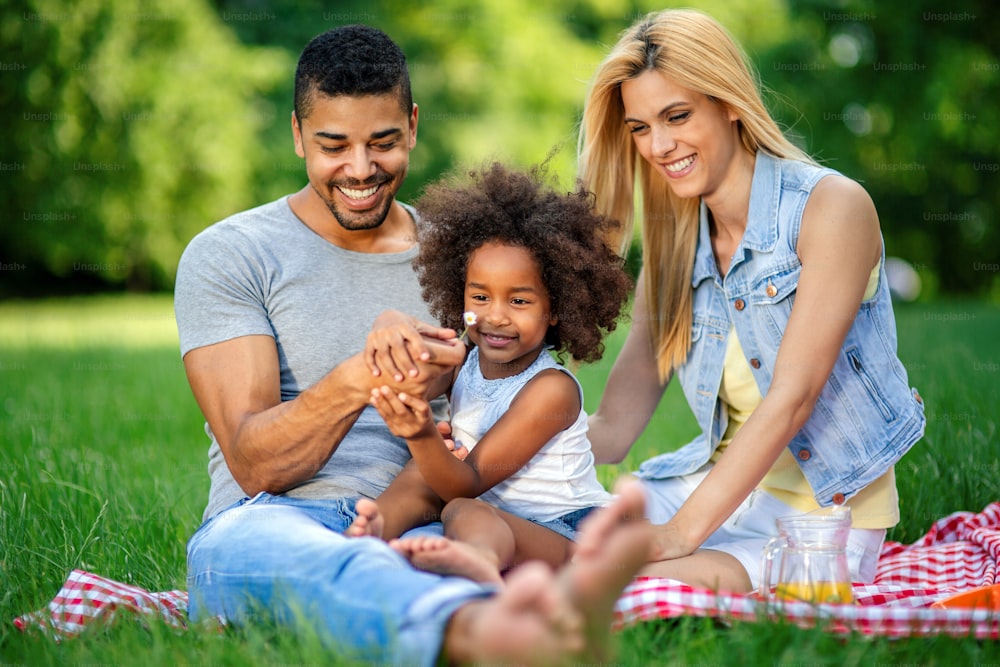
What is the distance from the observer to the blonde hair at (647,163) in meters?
3.29

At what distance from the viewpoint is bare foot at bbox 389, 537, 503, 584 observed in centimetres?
240

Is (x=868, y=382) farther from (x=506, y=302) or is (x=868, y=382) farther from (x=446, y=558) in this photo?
(x=446, y=558)

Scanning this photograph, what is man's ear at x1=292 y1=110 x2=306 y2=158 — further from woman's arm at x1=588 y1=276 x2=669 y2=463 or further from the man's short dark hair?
woman's arm at x1=588 y1=276 x2=669 y2=463

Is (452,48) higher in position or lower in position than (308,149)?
higher

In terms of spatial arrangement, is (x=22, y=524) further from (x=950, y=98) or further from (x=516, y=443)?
(x=950, y=98)

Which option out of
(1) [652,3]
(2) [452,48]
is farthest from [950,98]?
(2) [452,48]

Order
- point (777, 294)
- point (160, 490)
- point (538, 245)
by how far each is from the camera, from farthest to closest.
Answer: point (160, 490), point (777, 294), point (538, 245)

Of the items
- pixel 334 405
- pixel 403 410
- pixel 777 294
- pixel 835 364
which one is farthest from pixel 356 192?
pixel 835 364

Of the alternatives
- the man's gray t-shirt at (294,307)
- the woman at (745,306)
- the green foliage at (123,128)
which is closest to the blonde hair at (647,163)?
the woman at (745,306)

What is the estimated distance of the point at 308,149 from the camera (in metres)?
3.37

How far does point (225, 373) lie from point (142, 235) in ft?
51.4

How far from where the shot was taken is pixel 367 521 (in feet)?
8.61

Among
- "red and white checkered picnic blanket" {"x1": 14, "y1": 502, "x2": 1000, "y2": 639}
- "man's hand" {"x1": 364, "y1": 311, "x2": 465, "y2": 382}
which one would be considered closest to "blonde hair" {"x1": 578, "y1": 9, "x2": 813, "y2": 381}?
"red and white checkered picnic blanket" {"x1": 14, "y1": 502, "x2": 1000, "y2": 639}

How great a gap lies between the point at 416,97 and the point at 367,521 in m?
18.3
